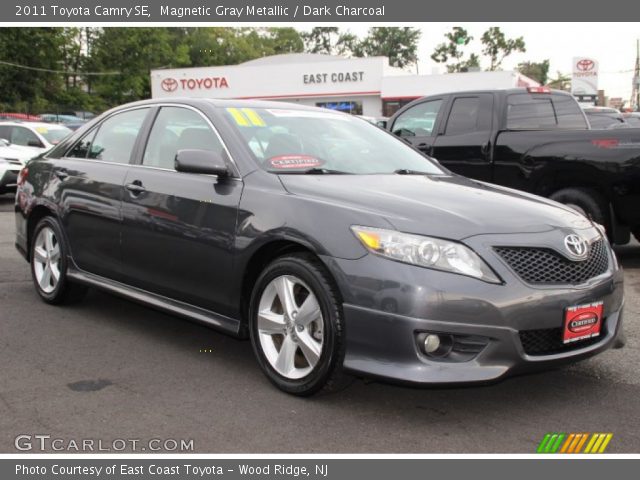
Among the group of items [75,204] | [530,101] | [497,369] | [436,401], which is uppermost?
[530,101]

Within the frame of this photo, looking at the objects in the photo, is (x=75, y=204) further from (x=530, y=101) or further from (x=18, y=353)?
(x=530, y=101)

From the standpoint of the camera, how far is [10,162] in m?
13.6

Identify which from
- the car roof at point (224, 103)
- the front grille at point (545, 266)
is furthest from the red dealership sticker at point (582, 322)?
the car roof at point (224, 103)

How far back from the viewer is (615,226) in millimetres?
7570

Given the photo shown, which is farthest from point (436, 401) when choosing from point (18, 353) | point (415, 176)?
point (18, 353)

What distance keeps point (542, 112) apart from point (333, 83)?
35.4m

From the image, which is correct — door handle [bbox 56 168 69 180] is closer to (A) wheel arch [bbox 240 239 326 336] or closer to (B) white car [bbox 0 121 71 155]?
(A) wheel arch [bbox 240 239 326 336]

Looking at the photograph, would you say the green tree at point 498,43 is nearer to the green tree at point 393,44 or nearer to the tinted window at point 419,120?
the green tree at point 393,44

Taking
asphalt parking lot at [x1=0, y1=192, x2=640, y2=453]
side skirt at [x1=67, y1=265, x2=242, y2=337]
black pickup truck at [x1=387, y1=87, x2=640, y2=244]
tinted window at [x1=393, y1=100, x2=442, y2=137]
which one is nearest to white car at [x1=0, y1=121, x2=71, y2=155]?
tinted window at [x1=393, y1=100, x2=442, y2=137]

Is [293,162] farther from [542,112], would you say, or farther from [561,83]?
[561,83]

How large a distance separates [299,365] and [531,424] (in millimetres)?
1213

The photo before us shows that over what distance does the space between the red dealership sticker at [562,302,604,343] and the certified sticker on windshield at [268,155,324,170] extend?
1717mm

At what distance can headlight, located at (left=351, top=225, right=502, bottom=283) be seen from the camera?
3463 mm

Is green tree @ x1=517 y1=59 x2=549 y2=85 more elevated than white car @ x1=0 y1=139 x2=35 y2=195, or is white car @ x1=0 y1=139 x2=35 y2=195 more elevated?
green tree @ x1=517 y1=59 x2=549 y2=85
